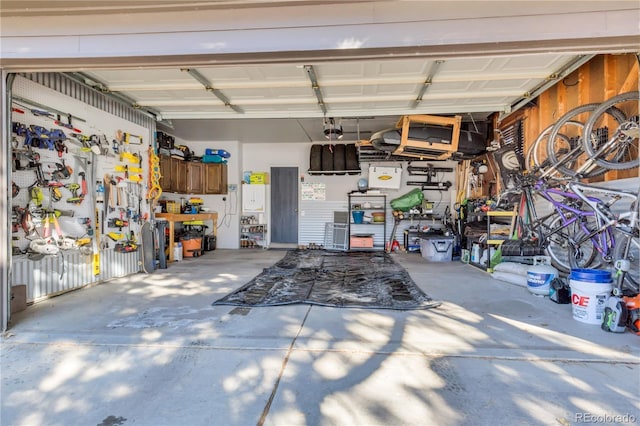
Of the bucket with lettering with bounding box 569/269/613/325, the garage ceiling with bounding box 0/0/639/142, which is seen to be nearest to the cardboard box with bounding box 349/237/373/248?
the bucket with lettering with bounding box 569/269/613/325

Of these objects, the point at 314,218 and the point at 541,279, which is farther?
the point at 314,218

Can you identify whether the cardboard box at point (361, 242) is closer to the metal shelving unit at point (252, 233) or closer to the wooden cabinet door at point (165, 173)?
the metal shelving unit at point (252, 233)

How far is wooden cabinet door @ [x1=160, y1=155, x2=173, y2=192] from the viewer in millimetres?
6797

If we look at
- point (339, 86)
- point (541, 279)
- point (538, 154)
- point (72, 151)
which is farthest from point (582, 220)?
point (72, 151)

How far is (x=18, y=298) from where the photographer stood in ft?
10.3

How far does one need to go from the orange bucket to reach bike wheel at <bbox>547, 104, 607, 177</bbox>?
21.4 feet

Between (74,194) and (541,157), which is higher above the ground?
(541,157)

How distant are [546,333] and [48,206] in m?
5.23

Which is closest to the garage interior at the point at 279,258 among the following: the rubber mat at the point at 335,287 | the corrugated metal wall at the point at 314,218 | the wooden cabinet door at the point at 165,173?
the rubber mat at the point at 335,287

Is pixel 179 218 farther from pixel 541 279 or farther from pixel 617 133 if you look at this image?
pixel 617 133

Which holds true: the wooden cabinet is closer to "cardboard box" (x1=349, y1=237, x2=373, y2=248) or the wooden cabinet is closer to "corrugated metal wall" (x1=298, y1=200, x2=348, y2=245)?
"corrugated metal wall" (x1=298, y1=200, x2=348, y2=245)

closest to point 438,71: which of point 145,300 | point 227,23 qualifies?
point 227,23

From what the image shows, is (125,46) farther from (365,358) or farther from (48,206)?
(365,358)

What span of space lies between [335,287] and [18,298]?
338 centimetres
